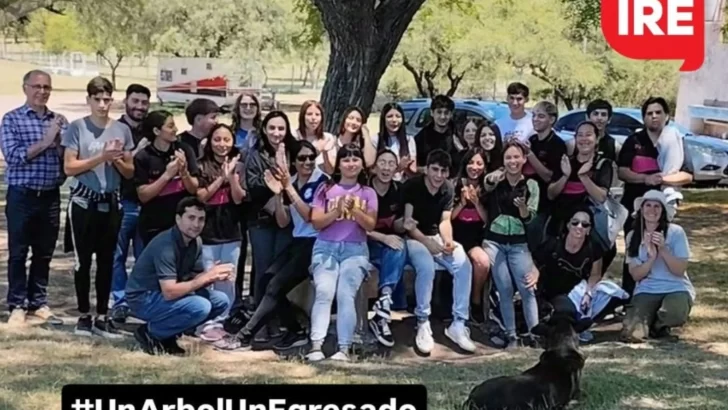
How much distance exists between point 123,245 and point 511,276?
277 centimetres

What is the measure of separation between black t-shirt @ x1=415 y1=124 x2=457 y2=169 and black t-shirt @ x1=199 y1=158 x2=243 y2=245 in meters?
1.46

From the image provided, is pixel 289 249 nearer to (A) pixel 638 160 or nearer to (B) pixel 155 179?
(B) pixel 155 179

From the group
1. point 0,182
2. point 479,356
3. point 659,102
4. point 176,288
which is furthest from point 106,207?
point 0,182

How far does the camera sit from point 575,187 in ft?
23.4

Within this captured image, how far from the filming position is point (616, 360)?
635 centimetres

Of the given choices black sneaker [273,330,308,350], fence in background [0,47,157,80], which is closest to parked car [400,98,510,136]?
black sneaker [273,330,308,350]

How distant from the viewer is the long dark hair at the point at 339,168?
6.47 meters

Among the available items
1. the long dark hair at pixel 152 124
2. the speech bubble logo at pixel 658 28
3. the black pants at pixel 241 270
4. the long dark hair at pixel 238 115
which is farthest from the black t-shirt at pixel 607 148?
the speech bubble logo at pixel 658 28

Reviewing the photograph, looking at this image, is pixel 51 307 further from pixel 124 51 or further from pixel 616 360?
pixel 124 51

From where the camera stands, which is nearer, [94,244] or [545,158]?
[94,244]

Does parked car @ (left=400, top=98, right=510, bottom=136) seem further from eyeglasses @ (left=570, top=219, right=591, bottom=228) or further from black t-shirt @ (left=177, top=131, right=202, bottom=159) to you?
black t-shirt @ (left=177, top=131, right=202, bottom=159)

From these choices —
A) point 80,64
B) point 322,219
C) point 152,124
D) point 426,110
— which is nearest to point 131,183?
point 152,124

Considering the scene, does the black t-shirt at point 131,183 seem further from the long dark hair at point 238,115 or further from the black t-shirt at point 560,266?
the black t-shirt at point 560,266

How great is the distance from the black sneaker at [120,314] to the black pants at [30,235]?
1.80 ft
